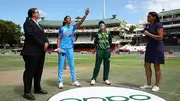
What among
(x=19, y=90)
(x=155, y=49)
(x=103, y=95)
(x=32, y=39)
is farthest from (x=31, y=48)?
(x=155, y=49)

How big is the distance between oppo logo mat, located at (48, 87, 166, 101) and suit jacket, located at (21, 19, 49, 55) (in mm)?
980

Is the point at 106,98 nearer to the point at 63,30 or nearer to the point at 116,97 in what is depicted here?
the point at 116,97

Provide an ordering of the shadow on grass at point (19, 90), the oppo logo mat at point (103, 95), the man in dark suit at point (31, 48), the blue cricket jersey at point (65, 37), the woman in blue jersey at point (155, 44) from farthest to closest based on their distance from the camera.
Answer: the blue cricket jersey at point (65, 37) < the woman in blue jersey at point (155, 44) < the shadow on grass at point (19, 90) < the man in dark suit at point (31, 48) < the oppo logo mat at point (103, 95)

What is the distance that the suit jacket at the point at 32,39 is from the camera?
458 centimetres

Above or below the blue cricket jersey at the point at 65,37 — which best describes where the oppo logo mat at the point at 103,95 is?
below

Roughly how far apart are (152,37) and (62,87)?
7.56 ft

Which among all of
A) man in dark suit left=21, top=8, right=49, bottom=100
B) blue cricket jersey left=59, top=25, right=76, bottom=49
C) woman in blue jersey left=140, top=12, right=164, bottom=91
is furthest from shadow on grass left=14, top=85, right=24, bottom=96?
woman in blue jersey left=140, top=12, right=164, bottom=91

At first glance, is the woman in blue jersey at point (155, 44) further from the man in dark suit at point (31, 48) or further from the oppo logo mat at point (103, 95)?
the man in dark suit at point (31, 48)

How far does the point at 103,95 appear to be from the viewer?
4.68 meters

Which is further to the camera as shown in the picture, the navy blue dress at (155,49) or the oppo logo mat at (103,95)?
the navy blue dress at (155,49)

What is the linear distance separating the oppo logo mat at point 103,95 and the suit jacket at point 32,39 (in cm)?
98

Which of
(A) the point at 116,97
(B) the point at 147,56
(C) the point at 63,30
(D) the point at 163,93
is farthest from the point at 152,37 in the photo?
(C) the point at 63,30

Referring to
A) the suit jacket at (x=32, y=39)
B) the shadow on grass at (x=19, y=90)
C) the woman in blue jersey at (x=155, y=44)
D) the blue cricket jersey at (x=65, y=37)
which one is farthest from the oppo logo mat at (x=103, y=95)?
the blue cricket jersey at (x=65, y=37)

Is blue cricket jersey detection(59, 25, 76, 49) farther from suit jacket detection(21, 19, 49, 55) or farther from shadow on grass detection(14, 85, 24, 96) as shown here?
shadow on grass detection(14, 85, 24, 96)
